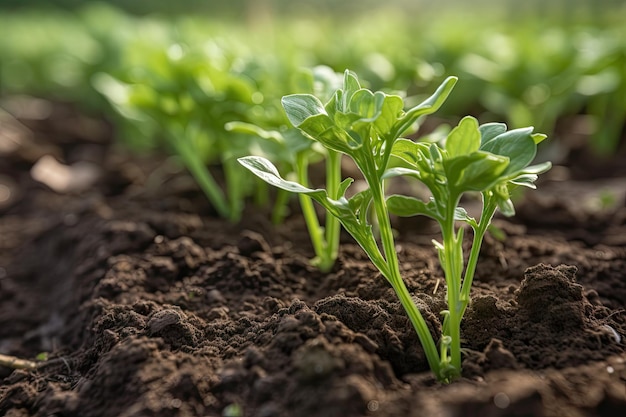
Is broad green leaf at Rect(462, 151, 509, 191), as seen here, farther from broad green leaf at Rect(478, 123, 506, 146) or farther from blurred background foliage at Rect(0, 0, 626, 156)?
blurred background foliage at Rect(0, 0, 626, 156)

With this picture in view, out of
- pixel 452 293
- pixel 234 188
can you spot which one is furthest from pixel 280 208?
pixel 452 293

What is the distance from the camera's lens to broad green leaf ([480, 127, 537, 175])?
1.47 m

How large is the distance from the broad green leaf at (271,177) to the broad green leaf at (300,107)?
0.49ft

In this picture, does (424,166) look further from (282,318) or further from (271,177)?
(282,318)

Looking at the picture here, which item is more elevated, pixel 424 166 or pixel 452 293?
pixel 424 166

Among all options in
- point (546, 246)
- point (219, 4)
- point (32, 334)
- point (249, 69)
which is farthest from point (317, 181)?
point (219, 4)

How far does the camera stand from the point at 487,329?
5.80ft

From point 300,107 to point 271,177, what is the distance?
0.19 m

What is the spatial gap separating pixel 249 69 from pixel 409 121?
1.39m

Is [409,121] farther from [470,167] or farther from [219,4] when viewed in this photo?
[219,4]

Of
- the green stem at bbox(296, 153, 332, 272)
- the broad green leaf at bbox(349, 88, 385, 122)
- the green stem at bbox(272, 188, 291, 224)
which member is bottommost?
the green stem at bbox(272, 188, 291, 224)

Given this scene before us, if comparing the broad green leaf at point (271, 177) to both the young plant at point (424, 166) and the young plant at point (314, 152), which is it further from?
the young plant at point (314, 152)

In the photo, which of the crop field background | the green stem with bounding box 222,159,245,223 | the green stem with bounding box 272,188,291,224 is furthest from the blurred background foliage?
the green stem with bounding box 272,188,291,224

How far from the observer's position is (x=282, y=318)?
68.8 inches
